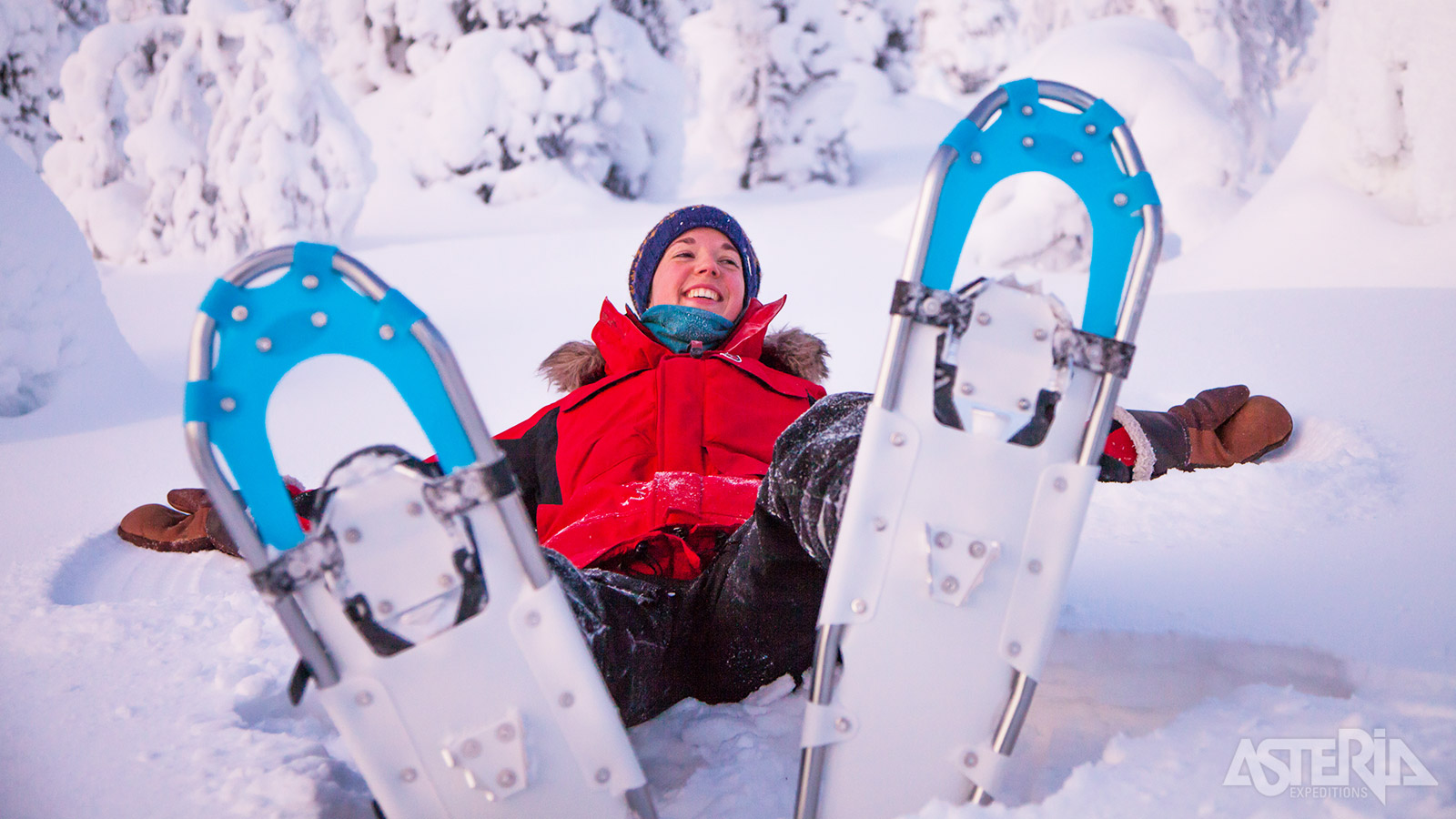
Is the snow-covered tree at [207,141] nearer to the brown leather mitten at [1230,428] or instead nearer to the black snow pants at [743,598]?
the black snow pants at [743,598]

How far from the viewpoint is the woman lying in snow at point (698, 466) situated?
103 centimetres

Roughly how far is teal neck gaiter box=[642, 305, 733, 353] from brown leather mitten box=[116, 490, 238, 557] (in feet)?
3.49

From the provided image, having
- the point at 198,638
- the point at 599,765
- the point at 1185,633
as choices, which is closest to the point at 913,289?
the point at 599,765

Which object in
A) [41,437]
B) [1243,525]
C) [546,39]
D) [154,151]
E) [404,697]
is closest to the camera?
[404,697]

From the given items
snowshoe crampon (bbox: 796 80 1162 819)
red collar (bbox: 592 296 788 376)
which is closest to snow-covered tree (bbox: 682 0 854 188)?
red collar (bbox: 592 296 788 376)

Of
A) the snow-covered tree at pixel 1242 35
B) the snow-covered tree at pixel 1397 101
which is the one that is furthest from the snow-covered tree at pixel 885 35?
the snow-covered tree at pixel 1397 101

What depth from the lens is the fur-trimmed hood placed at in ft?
5.54

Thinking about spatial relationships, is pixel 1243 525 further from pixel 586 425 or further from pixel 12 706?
pixel 12 706

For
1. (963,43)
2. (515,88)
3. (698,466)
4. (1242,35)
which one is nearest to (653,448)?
(698,466)

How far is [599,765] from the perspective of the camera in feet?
2.74

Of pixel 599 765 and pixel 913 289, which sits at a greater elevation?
pixel 913 289

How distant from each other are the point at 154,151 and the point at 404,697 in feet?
18.4

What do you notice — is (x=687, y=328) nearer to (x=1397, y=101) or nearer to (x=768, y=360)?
(x=768, y=360)

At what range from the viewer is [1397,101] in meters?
2.69
